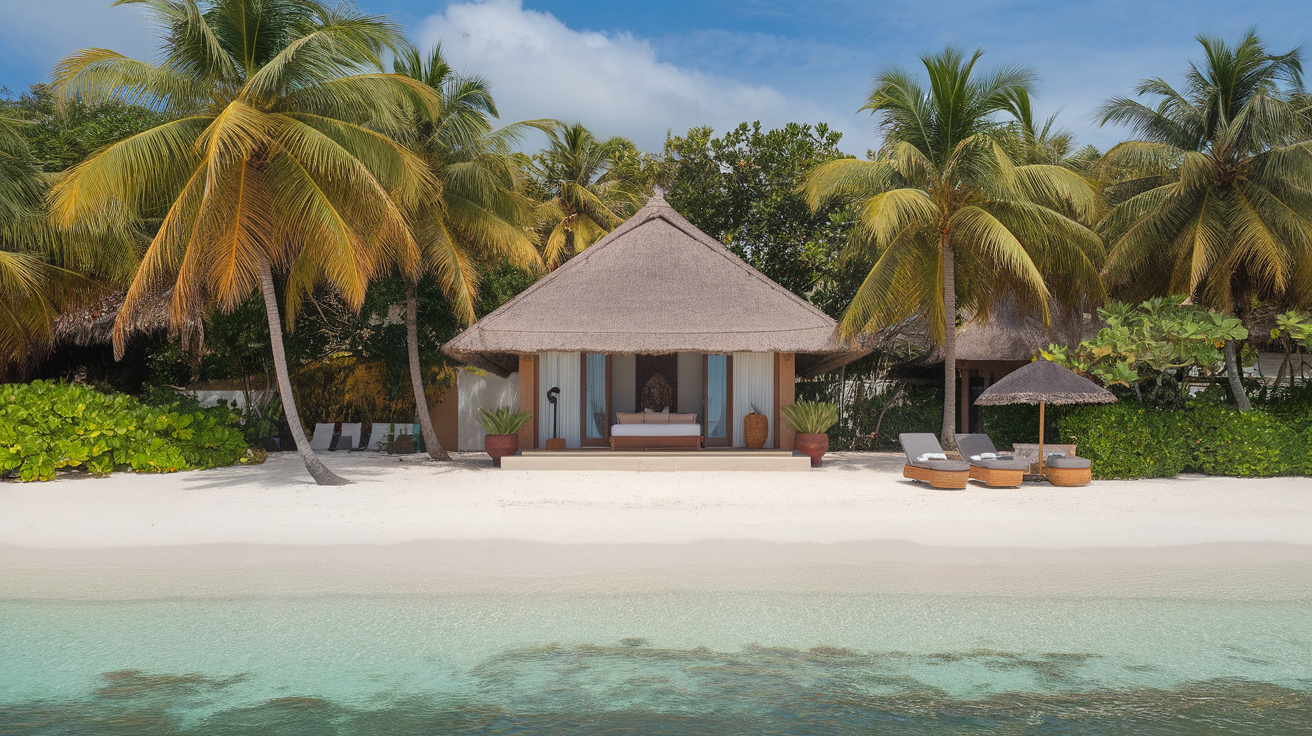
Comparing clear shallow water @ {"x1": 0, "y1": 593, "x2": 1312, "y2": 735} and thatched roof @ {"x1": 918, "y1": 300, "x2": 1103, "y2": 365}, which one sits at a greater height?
thatched roof @ {"x1": 918, "y1": 300, "x2": 1103, "y2": 365}

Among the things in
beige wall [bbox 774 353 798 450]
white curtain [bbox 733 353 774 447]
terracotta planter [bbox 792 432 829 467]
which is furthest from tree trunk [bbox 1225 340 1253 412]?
white curtain [bbox 733 353 774 447]

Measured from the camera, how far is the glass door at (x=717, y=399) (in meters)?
14.1

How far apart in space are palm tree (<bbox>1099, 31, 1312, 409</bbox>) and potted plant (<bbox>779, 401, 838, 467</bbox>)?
518 cm

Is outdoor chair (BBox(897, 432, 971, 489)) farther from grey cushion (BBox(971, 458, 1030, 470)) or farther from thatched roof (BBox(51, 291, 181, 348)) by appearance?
thatched roof (BBox(51, 291, 181, 348))

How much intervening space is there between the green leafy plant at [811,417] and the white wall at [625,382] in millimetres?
3470

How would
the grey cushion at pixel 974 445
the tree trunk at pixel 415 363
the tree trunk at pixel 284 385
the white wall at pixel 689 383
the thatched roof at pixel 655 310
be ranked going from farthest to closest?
the white wall at pixel 689 383 → the tree trunk at pixel 415 363 → the thatched roof at pixel 655 310 → the grey cushion at pixel 974 445 → the tree trunk at pixel 284 385

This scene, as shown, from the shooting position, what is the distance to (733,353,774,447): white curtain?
14.0m

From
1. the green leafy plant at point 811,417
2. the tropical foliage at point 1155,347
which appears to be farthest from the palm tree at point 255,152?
the tropical foliage at point 1155,347

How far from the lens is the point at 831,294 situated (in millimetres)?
17703

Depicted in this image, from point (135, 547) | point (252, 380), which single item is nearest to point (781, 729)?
point (135, 547)

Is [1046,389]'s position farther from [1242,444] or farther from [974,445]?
[1242,444]

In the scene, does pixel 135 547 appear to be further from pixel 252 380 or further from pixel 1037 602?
pixel 252 380

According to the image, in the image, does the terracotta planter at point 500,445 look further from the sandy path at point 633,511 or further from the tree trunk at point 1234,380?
the tree trunk at point 1234,380

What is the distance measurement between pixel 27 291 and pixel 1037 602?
1264 centimetres
